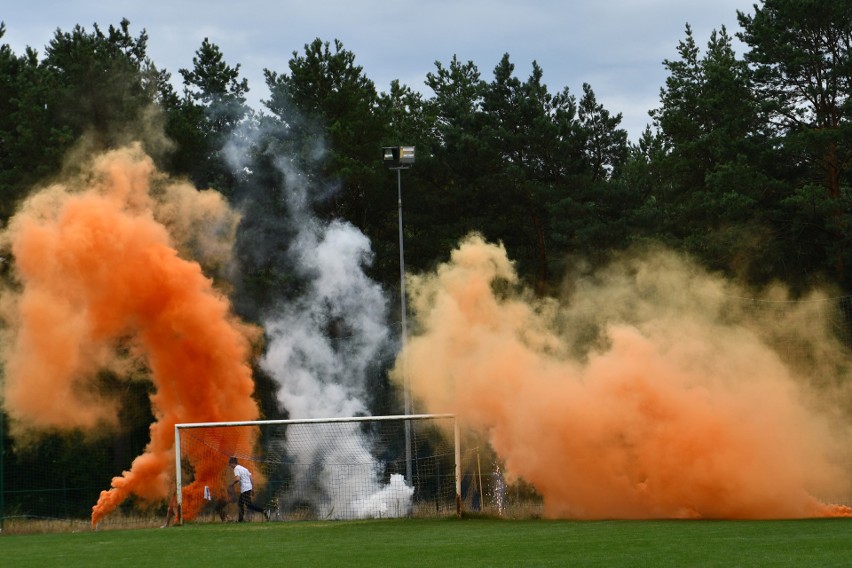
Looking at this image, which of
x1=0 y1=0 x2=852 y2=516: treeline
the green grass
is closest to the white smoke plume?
x1=0 y1=0 x2=852 y2=516: treeline

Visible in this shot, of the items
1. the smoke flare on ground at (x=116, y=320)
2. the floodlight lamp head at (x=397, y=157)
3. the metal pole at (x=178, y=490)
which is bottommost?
the metal pole at (x=178, y=490)

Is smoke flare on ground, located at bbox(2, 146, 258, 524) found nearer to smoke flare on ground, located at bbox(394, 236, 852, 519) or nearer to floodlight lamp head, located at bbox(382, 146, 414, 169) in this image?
smoke flare on ground, located at bbox(394, 236, 852, 519)

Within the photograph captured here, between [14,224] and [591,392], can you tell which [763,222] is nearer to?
[591,392]

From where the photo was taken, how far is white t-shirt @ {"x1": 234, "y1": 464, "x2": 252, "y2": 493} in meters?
27.1

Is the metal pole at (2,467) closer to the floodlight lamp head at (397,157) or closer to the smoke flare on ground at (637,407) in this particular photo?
the smoke flare on ground at (637,407)

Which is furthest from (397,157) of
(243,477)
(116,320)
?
(243,477)

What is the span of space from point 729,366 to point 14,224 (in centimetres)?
1935

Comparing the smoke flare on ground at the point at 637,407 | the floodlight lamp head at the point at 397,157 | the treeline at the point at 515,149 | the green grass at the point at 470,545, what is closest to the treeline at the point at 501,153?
the treeline at the point at 515,149

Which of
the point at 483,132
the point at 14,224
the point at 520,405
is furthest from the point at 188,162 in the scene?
the point at 520,405

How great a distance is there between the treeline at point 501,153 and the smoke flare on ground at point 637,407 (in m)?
12.8

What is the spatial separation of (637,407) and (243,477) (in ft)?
33.3

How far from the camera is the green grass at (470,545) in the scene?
14040 mm

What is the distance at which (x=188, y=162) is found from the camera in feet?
149

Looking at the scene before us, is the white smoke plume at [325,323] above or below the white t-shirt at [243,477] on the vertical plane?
above
